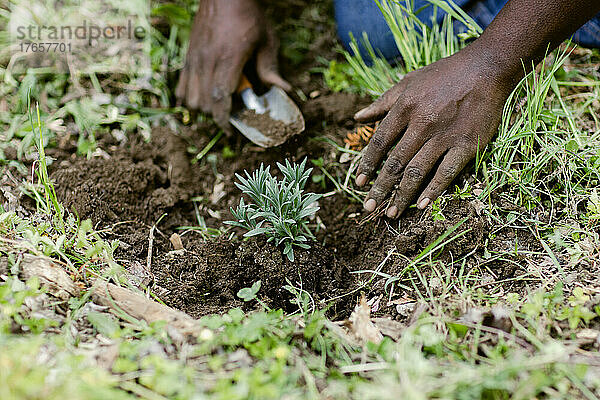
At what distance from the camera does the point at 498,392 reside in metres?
1.10

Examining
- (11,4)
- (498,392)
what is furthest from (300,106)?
(11,4)

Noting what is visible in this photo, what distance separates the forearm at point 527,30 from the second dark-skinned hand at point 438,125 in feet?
0.16

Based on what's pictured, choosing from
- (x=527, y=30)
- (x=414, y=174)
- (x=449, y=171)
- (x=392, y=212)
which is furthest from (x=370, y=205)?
(x=527, y=30)

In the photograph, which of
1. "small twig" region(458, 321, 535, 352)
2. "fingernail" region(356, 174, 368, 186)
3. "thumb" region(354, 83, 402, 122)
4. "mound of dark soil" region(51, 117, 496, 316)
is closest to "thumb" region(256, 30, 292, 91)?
"mound of dark soil" region(51, 117, 496, 316)

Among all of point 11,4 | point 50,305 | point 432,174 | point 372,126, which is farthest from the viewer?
point 11,4

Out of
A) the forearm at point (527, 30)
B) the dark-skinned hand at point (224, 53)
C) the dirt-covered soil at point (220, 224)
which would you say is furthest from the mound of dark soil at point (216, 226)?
the forearm at point (527, 30)

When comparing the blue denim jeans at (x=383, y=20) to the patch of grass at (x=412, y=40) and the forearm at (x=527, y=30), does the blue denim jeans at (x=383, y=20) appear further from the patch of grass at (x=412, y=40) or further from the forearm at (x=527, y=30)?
the forearm at (x=527, y=30)

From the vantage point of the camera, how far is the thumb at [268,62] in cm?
222

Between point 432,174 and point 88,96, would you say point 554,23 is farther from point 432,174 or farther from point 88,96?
point 88,96

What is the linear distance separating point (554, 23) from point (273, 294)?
4.33 ft

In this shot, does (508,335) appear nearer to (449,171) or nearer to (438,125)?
(449,171)

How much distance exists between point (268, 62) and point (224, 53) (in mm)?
225

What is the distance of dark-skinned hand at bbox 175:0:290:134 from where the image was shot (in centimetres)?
216

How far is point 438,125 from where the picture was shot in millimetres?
1632
